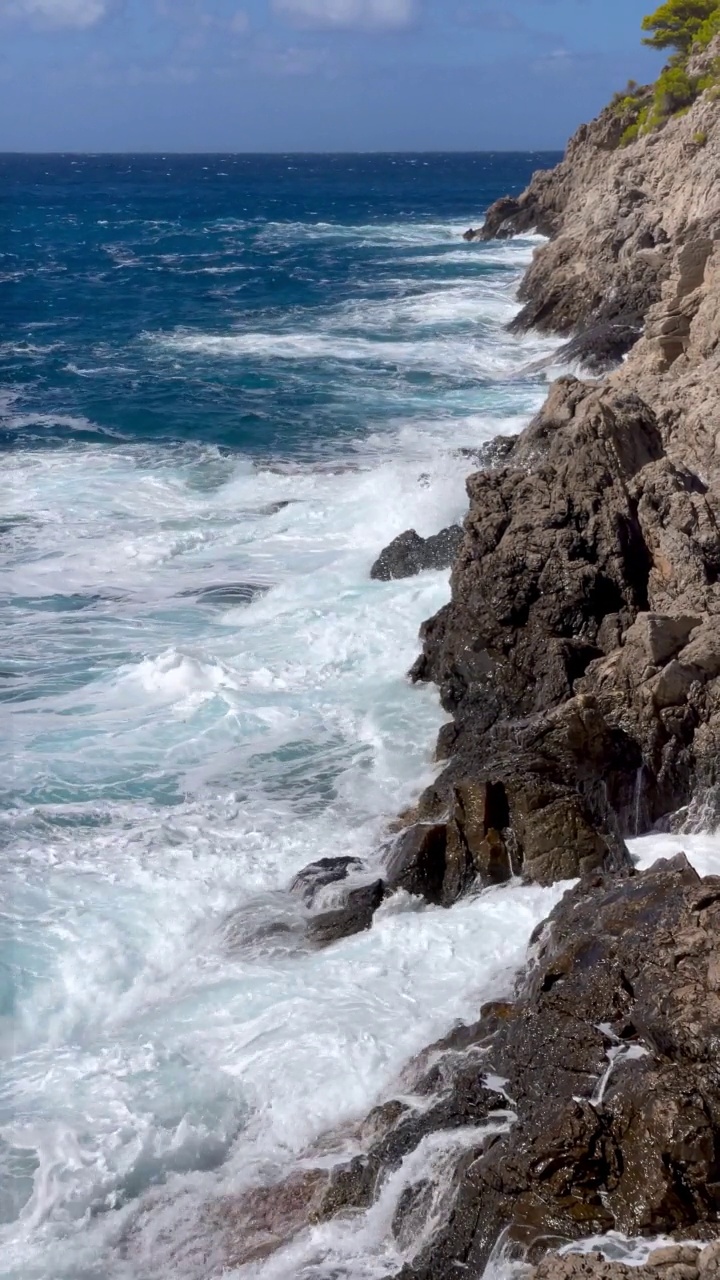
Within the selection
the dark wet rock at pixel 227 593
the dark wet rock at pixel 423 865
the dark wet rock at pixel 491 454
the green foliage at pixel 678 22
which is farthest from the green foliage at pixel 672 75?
the dark wet rock at pixel 423 865

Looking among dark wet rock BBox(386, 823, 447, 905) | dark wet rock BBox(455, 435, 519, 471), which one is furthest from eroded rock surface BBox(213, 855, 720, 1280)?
dark wet rock BBox(455, 435, 519, 471)

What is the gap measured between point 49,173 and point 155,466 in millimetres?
147160

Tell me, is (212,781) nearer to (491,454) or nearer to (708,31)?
(491,454)

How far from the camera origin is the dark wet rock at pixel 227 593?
18641mm

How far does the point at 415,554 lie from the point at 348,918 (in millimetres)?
8648

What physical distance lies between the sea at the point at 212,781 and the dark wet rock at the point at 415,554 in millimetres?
331

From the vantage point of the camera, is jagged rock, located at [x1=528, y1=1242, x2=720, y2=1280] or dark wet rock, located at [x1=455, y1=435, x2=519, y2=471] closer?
jagged rock, located at [x1=528, y1=1242, x2=720, y2=1280]

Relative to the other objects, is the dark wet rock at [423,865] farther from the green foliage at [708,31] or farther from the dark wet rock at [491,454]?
the green foliage at [708,31]

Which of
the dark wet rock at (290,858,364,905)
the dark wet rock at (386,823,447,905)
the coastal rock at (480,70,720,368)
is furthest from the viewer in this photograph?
the coastal rock at (480,70,720,368)

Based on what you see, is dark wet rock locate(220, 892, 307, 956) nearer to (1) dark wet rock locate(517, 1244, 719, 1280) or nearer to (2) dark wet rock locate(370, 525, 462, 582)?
(1) dark wet rock locate(517, 1244, 719, 1280)

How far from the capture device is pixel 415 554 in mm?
18625

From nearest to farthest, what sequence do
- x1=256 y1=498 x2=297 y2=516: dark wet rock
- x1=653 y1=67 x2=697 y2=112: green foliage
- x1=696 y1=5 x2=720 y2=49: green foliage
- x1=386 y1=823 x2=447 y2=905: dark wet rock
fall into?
x1=386 y1=823 x2=447 y2=905: dark wet rock
x1=256 y1=498 x2=297 y2=516: dark wet rock
x1=653 y1=67 x2=697 y2=112: green foliage
x1=696 y1=5 x2=720 y2=49: green foliage

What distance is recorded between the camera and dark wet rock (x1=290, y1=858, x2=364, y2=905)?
11398mm

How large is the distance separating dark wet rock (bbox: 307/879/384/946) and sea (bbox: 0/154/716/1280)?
0.17 metres
